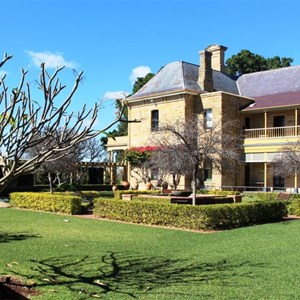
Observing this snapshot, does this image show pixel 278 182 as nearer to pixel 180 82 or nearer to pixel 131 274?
pixel 180 82

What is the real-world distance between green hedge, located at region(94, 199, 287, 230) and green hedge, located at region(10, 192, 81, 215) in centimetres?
188

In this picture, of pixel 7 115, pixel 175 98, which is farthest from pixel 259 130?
pixel 7 115

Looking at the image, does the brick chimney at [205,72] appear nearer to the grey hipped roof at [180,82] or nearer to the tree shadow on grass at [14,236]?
the grey hipped roof at [180,82]

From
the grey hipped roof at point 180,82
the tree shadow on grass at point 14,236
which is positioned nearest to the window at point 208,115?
the grey hipped roof at point 180,82

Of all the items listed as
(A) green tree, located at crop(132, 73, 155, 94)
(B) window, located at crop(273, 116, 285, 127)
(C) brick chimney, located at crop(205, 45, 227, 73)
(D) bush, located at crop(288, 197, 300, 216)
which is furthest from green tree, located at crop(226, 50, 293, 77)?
(D) bush, located at crop(288, 197, 300, 216)

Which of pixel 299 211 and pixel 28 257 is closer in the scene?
pixel 28 257

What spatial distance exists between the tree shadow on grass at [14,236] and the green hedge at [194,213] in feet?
14.2

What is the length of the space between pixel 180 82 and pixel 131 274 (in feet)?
98.3

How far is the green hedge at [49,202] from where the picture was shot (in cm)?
2005

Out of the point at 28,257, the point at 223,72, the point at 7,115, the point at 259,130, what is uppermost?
the point at 223,72

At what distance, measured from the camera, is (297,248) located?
1104cm

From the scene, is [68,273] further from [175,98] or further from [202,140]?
[175,98]

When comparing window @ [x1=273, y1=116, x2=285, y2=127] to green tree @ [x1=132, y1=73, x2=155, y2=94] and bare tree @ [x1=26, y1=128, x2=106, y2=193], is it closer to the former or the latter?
bare tree @ [x1=26, y1=128, x2=106, y2=193]

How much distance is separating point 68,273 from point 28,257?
6.34 ft
